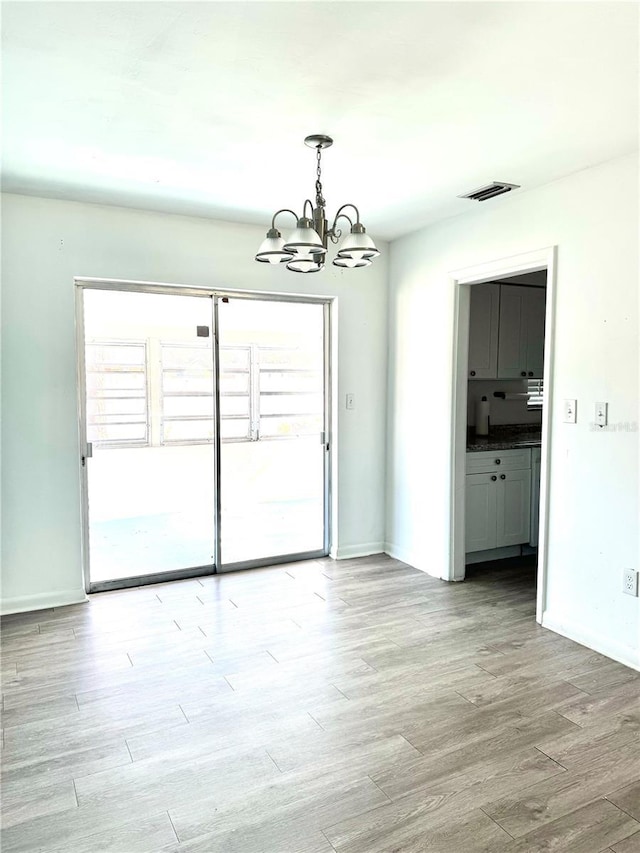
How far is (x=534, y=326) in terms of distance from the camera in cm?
523

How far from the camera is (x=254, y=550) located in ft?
15.6

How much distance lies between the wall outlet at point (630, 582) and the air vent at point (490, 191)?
224 centimetres

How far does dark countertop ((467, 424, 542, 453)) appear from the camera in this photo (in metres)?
4.66

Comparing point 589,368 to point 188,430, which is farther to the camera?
point 188,430

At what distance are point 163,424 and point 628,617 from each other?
3167 millimetres

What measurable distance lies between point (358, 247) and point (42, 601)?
9.87 ft

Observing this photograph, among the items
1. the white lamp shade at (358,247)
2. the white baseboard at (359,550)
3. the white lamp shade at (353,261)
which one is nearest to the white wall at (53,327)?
the white lamp shade at (353,261)

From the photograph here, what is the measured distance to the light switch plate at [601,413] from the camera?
3.14m

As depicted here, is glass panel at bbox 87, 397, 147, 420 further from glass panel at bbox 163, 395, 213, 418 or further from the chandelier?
the chandelier

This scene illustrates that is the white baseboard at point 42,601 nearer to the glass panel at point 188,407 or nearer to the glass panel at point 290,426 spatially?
the glass panel at point 188,407

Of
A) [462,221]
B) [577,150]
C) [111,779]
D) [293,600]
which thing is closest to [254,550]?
[293,600]

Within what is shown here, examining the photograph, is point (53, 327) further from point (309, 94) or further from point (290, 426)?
point (309, 94)

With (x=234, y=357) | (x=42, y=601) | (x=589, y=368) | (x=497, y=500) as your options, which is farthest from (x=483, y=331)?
(x=42, y=601)

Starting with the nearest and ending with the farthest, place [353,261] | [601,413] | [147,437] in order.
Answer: [353,261]
[601,413]
[147,437]
